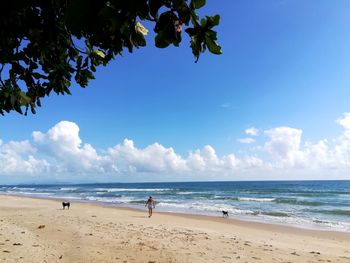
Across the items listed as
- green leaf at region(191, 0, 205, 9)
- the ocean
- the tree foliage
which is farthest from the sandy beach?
green leaf at region(191, 0, 205, 9)

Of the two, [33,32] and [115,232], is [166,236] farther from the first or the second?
[33,32]

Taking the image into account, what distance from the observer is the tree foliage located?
1570 mm

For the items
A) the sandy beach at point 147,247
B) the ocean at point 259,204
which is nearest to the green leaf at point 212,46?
the sandy beach at point 147,247

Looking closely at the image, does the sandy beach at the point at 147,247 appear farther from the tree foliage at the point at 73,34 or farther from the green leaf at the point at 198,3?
the green leaf at the point at 198,3

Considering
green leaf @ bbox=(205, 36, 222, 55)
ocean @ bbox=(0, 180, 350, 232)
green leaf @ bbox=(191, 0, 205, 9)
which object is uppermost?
green leaf @ bbox=(191, 0, 205, 9)

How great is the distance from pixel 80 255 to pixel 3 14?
7.22 metres

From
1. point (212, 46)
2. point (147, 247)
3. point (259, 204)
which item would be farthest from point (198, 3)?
point (259, 204)

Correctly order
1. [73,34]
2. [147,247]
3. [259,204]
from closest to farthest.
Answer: [73,34] < [147,247] < [259,204]

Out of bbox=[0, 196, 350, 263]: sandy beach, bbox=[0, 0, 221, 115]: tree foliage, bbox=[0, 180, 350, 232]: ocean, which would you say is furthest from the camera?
bbox=[0, 180, 350, 232]: ocean

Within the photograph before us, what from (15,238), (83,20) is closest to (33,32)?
(83,20)

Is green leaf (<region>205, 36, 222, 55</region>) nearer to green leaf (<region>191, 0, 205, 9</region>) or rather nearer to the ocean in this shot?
green leaf (<region>191, 0, 205, 9</region>)

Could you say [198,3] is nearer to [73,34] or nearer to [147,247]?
[73,34]

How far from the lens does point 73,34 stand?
5.21ft

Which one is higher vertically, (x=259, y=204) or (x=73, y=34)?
(x=73, y=34)
